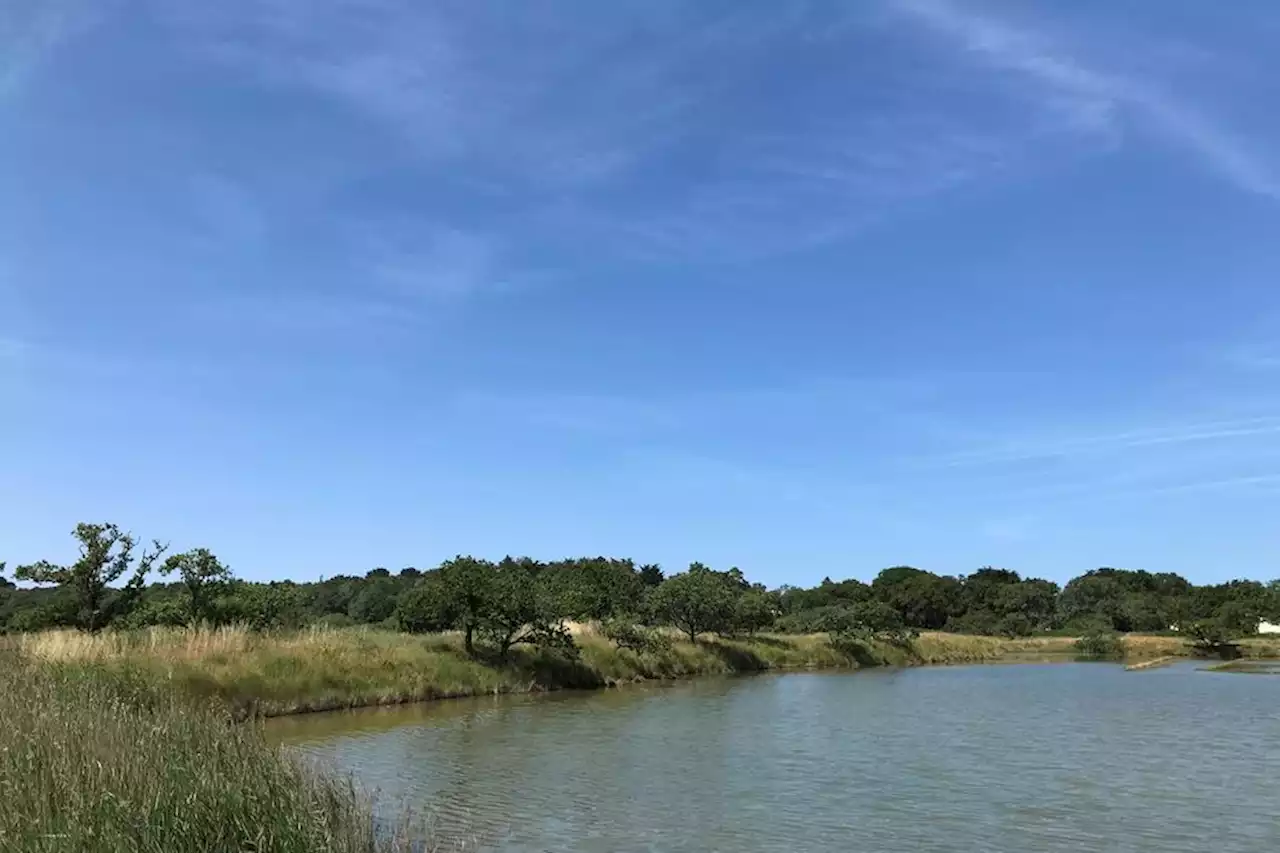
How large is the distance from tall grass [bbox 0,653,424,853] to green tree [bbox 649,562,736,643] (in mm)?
47133

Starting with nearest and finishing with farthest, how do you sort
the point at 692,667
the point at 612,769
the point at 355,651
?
the point at 612,769
the point at 355,651
the point at 692,667

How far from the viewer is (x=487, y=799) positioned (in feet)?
55.5

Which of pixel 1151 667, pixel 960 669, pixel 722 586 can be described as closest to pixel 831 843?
pixel 722 586

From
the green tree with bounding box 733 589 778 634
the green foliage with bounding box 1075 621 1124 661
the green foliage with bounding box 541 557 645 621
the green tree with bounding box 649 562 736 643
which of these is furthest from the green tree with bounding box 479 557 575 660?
the green foliage with bounding box 1075 621 1124 661

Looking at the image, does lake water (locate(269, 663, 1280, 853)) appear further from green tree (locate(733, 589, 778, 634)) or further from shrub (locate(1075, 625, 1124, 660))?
shrub (locate(1075, 625, 1124, 660))

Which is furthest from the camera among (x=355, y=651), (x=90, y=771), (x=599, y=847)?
(x=355, y=651)

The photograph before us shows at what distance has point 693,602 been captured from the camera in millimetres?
58312

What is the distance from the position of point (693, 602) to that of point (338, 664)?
28351 millimetres

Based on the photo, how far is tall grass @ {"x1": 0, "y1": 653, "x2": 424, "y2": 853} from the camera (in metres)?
8.15

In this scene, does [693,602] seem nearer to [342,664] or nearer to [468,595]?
[468,595]

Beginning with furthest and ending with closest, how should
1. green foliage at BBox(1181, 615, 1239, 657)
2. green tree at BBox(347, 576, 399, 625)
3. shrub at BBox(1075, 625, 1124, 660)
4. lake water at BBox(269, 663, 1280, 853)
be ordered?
green tree at BBox(347, 576, 399, 625) < shrub at BBox(1075, 625, 1124, 660) < green foliage at BBox(1181, 615, 1239, 657) < lake water at BBox(269, 663, 1280, 853)

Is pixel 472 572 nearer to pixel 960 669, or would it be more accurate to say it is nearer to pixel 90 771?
pixel 90 771

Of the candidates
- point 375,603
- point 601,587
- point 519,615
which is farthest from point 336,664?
point 375,603

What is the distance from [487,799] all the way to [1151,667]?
63.7 meters
